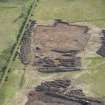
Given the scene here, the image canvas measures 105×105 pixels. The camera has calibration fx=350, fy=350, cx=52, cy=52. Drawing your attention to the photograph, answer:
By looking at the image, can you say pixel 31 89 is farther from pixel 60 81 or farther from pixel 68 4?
pixel 68 4

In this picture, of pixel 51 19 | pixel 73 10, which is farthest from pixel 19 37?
pixel 73 10

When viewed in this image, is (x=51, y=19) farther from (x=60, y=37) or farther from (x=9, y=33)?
(x=9, y=33)

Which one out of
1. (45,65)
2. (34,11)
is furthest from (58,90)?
(34,11)

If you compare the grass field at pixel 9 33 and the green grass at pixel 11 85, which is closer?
the green grass at pixel 11 85

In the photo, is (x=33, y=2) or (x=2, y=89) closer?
(x=2, y=89)

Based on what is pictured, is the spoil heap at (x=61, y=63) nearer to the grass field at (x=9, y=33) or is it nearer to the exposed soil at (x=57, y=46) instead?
the exposed soil at (x=57, y=46)

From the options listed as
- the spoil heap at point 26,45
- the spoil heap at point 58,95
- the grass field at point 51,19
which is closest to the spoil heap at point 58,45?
the spoil heap at point 26,45
